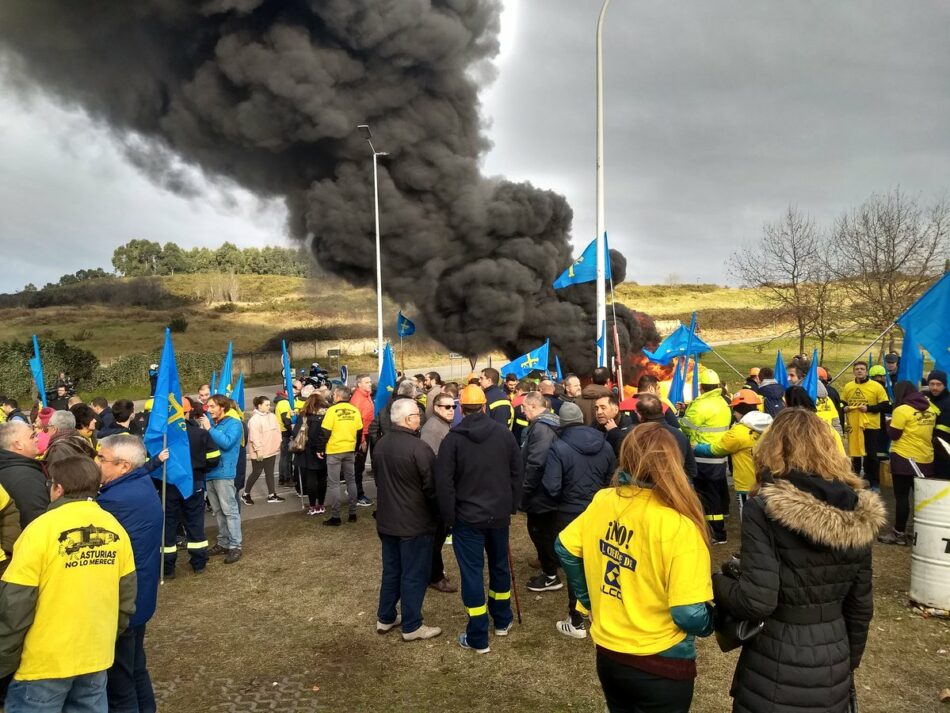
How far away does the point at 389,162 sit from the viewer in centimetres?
2588

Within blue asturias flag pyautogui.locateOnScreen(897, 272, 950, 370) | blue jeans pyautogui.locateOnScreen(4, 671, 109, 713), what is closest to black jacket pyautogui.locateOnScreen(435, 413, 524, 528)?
blue jeans pyautogui.locateOnScreen(4, 671, 109, 713)

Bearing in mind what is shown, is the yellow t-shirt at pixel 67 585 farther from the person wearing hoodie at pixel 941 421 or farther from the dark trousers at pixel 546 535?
the person wearing hoodie at pixel 941 421

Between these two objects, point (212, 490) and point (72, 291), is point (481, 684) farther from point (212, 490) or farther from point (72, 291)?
point (72, 291)

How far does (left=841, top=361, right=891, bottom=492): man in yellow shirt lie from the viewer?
27.0 feet

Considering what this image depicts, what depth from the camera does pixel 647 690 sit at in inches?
95.4

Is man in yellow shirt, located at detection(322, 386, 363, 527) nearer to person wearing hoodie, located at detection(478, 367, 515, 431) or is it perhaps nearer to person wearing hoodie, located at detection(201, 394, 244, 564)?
person wearing hoodie, located at detection(201, 394, 244, 564)

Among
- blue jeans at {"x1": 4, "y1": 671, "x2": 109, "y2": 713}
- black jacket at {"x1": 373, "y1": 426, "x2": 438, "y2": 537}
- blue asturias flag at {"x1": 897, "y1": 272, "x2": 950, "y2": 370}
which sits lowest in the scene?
blue jeans at {"x1": 4, "y1": 671, "x2": 109, "y2": 713}

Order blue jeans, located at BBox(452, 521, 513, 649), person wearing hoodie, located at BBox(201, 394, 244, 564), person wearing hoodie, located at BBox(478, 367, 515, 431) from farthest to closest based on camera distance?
1. person wearing hoodie, located at BBox(478, 367, 515, 431)
2. person wearing hoodie, located at BBox(201, 394, 244, 564)
3. blue jeans, located at BBox(452, 521, 513, 649)

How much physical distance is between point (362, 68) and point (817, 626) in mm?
25719

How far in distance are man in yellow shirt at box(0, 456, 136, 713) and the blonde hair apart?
2851 mm

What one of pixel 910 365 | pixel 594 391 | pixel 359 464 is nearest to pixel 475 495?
pixel 594 391

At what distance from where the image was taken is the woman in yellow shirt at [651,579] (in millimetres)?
2336

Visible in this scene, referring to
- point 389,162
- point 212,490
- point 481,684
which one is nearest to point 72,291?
point 389,162

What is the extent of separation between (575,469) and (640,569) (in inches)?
93.0
